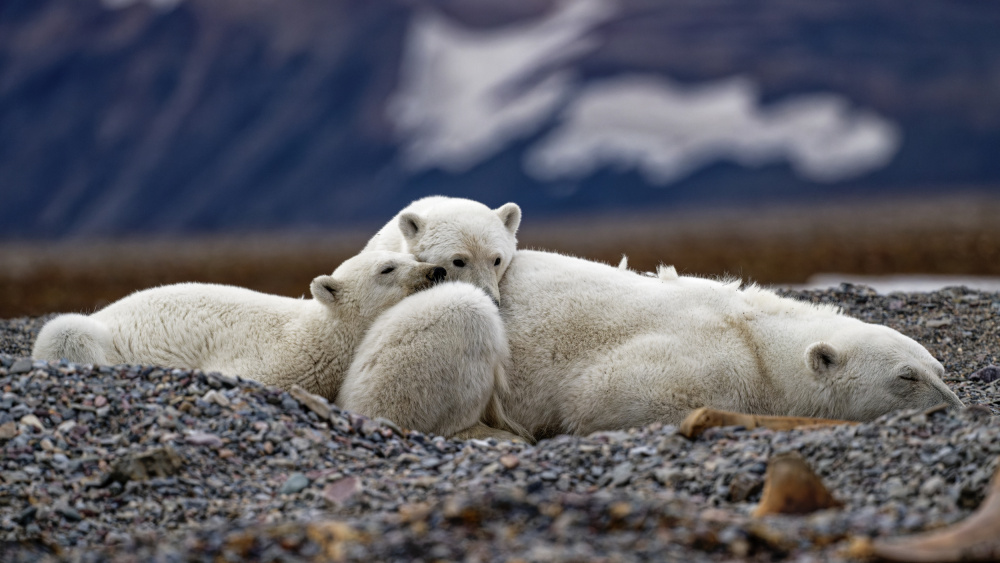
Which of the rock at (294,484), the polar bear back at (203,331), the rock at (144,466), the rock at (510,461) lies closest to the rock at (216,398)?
the rock at (144,466)

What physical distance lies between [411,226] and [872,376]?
3.73 meters

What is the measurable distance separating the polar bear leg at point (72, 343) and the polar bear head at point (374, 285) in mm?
1641

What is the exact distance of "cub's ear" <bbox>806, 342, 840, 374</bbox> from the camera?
6.50 meters

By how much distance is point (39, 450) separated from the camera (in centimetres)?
563

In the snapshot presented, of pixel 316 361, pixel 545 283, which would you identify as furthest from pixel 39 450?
pixel 545 283

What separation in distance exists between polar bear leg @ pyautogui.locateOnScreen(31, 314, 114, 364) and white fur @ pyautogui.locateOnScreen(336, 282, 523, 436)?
1.97 m

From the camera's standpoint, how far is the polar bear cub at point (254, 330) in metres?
7.01

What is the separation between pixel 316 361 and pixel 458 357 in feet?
3.95

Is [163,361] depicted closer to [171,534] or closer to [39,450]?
[39,450]

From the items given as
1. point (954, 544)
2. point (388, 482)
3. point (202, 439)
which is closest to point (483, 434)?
point (388, 482)

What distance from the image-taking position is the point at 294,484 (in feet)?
17.5

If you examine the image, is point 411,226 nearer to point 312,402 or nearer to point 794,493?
point 312,402

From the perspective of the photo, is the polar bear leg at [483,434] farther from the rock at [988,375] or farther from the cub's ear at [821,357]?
the rock at [988,375]

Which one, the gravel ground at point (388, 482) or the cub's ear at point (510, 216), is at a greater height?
the cub's ear at point (510, 216)
